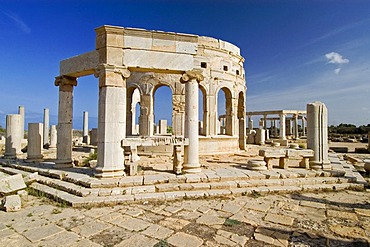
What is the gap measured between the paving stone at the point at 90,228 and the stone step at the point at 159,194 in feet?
3.20

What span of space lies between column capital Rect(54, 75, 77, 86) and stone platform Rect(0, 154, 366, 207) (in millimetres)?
3254

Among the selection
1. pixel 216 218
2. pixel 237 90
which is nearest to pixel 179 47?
pixel 216 218

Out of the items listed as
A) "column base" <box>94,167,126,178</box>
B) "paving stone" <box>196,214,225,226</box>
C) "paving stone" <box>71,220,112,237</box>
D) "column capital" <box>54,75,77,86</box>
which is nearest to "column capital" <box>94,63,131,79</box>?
"column capital" <box>54,75,77,86</box>

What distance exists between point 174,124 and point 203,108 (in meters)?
2.28

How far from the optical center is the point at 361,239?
3832 mm

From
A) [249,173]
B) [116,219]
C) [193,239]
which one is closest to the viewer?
[193,239]

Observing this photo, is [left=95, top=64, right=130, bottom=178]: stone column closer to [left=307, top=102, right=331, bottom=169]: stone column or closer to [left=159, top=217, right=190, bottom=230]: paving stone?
[left=159, top=217, right=190, bottom=230]: paving stone

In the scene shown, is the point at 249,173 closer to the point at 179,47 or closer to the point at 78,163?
the point at 179,47

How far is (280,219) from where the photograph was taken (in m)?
4.64

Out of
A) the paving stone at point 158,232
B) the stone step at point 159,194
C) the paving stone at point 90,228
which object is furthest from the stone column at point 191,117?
the paving stone at point 90,228

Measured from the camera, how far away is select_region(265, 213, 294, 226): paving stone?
450 cm

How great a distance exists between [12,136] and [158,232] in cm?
1170

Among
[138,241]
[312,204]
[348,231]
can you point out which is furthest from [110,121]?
[348,231]

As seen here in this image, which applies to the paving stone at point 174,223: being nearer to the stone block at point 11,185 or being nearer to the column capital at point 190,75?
the stone block at point 11,185
